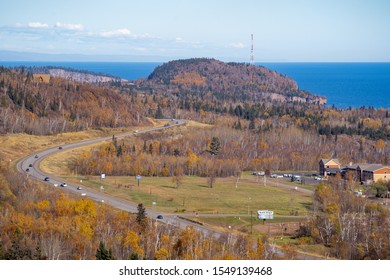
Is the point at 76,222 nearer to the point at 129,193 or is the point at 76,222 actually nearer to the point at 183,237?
the point at 183,237

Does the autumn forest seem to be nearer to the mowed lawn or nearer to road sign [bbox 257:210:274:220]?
the mowed lawn

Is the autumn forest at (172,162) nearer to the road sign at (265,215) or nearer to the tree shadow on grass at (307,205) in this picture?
the tree shadow on grass at (307,205)

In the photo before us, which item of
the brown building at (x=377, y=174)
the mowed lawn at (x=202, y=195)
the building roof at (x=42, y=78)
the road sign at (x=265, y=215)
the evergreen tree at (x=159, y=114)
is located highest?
the building roof at (x=42, y=78)

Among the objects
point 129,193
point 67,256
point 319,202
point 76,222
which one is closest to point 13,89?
point 129,193

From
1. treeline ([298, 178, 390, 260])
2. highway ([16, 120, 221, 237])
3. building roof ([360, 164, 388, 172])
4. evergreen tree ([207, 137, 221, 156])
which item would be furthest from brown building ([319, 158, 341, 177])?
highway ([16, 120, 221, 237])

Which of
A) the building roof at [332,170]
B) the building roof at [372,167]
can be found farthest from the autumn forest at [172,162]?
the building roof at [332,170]

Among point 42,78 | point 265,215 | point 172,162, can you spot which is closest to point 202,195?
point 265,215
